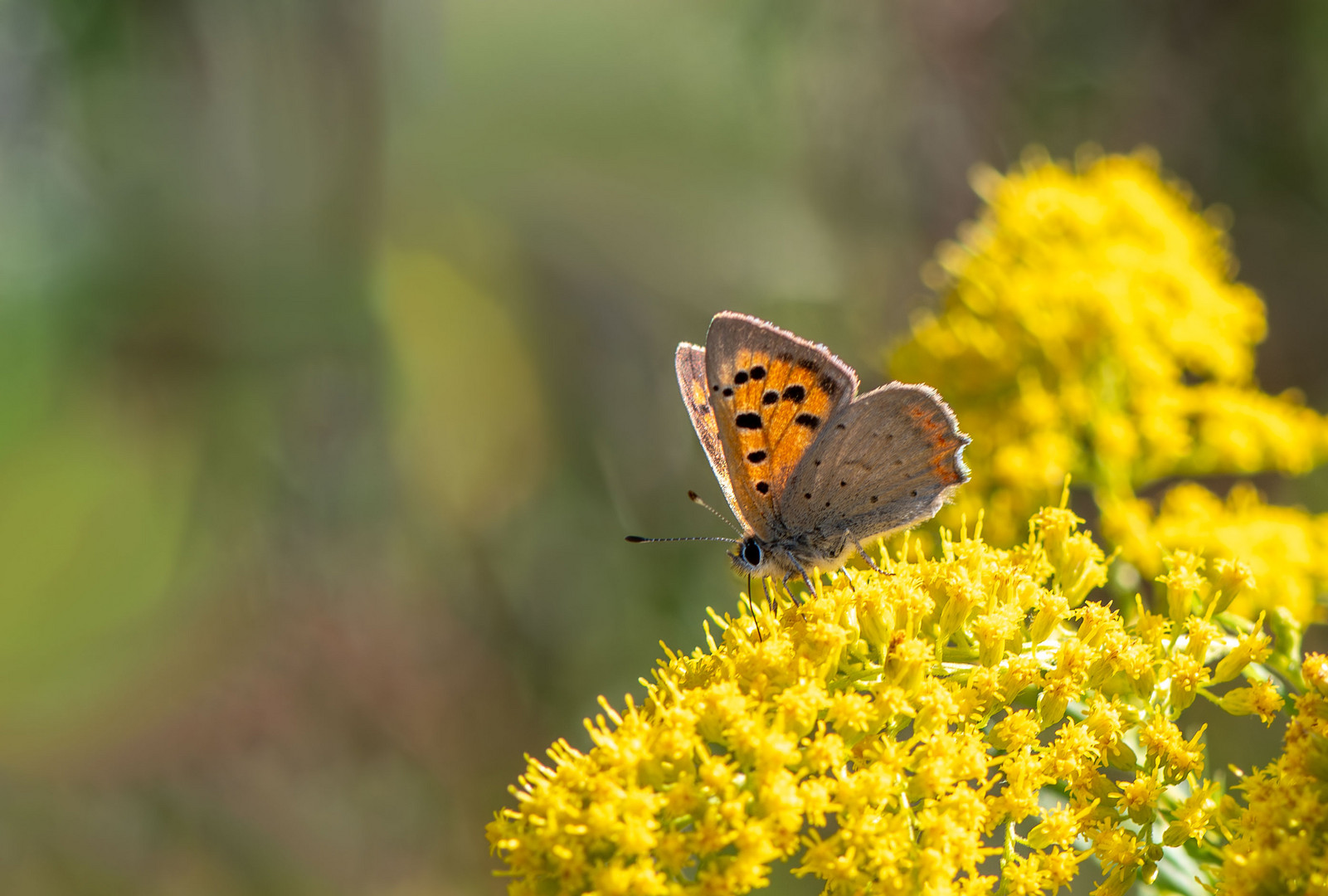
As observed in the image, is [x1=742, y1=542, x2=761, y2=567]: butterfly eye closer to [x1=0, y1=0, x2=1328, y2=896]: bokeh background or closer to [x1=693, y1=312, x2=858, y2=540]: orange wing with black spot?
[x1=693, y1=312, x2=858, y2=540]: orange wing with black spot

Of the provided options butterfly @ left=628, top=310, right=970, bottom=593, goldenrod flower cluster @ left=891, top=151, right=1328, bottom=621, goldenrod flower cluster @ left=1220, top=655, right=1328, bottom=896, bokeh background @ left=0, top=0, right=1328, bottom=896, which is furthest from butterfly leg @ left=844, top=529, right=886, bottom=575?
bokeh background @ left=0, top=0, right=1328, bottom=896

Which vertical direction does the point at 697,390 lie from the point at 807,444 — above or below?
above

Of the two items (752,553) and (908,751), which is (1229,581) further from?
(752,553)

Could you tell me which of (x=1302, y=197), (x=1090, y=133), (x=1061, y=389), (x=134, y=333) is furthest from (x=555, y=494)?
(x=1302, y=197)

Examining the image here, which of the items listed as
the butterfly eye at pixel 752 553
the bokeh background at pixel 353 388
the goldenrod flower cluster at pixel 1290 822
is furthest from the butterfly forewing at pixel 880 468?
the bokeh background at pixel 353 388

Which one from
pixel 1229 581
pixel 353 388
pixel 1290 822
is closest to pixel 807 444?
pixel 1229 581

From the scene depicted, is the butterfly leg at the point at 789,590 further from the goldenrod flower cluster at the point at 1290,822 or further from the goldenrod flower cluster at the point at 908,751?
the goldenrod flower cluster at the point at 1290,822
